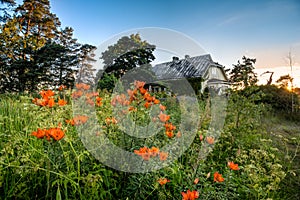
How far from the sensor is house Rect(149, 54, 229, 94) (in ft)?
29.6

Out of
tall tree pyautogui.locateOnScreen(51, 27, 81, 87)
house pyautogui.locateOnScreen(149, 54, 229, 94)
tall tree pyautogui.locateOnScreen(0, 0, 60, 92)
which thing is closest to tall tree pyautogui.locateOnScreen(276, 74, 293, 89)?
house pyautogui.locateOnScreen(149, 54, 229, 94)

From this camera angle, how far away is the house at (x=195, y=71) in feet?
29.6

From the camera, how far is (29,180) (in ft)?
4.22

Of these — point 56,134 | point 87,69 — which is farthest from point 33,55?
point 56,134

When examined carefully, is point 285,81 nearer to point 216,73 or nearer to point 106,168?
point 106,168

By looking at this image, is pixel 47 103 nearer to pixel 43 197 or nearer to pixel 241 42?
pixel 43 197

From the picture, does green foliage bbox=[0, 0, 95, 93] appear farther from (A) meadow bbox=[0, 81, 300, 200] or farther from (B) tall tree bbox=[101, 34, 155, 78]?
(A) meadow bbox=[0, 81, 300, 200]

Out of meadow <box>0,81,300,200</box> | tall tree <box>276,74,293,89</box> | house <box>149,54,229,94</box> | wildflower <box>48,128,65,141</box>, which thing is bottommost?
meadow <box>0,81,300,200</box>

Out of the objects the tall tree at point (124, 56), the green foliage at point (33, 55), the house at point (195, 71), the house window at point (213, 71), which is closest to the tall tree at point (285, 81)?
the house at point (195, 71)

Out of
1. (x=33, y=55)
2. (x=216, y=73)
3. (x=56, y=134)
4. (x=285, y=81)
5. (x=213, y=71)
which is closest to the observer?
(x=56, y=134)

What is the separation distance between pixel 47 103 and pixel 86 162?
1.57ft

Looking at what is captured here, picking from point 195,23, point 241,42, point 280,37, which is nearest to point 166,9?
point 195,23

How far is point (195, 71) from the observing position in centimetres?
1386

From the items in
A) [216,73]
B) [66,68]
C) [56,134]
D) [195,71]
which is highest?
[216,73]
